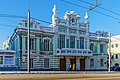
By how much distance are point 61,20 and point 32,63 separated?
1060 centimetres

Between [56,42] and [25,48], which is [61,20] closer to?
[56,42]

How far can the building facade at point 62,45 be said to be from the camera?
44.9 meters

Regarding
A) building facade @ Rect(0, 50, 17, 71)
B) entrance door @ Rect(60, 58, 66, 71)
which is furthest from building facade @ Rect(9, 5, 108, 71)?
building facade @ Rect(0, 50, 17, 71)

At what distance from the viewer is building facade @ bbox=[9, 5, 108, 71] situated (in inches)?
1767

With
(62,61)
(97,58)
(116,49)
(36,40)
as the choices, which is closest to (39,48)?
(36,40)

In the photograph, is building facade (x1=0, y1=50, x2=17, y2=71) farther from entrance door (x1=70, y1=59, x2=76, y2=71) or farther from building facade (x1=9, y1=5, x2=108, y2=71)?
entrance door (x1=70, y1=59, x2=76, y2=71)

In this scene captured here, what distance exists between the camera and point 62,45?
49250mm

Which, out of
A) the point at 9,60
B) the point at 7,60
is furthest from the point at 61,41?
the point at 7,60

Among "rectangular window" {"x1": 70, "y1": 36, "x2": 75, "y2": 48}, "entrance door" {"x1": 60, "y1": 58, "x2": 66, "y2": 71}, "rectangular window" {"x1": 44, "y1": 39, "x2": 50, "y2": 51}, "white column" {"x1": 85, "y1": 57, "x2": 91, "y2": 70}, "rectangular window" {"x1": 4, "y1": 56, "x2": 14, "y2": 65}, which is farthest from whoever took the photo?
"white column" {"x1": 85, "y1": 57, "x2": 91, "y2": 70}

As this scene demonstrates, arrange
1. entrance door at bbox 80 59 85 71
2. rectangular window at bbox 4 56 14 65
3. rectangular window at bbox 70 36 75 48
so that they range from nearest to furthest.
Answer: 1. rectangular window at bbox 4 56 14 65
2. rectangular window at bbox 70 36 75 48
3. entrance door at bbox 80 59 85 71

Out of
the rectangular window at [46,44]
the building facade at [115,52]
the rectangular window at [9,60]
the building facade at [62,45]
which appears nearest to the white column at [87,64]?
the building facade at [62,45]

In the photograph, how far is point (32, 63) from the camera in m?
45.3

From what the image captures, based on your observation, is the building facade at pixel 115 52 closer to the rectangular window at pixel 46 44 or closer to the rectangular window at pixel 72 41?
the rectangular window at pixel 72 41

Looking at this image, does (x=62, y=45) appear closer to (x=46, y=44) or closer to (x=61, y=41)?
(x=61, y=41)
